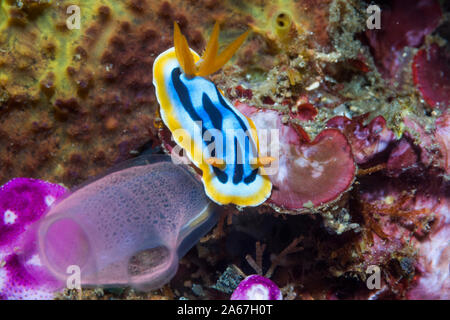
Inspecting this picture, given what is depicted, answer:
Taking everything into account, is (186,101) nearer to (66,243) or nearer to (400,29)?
(66,243)

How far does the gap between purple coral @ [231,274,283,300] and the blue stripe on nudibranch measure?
2.18 feet

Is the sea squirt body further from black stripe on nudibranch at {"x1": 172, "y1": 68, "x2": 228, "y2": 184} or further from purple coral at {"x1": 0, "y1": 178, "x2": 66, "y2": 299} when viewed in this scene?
purple coral at {"x1": 0, "y1": 178, "x2": 66, "y2": 299}

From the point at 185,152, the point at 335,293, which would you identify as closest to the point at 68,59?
the point at 185,152

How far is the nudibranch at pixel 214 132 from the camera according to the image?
2.60 m

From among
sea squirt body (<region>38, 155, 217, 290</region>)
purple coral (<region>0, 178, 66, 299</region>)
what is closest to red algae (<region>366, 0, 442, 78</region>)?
sea squirt body (<region>38, 155, 217, 290</region>)

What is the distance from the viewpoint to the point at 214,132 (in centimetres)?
266

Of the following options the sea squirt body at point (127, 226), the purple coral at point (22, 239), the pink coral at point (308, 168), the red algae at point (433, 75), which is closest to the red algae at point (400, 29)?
the red algae at point (433, 75)

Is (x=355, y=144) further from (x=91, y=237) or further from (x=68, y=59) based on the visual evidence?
(x=68, y=59)

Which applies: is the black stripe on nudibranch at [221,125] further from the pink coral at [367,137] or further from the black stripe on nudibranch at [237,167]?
the pink coral at [367,137]

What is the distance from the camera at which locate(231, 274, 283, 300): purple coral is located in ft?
8.54

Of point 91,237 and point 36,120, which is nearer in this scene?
point 91,237

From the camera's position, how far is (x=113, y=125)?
308 cm

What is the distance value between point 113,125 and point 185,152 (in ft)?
2.62
